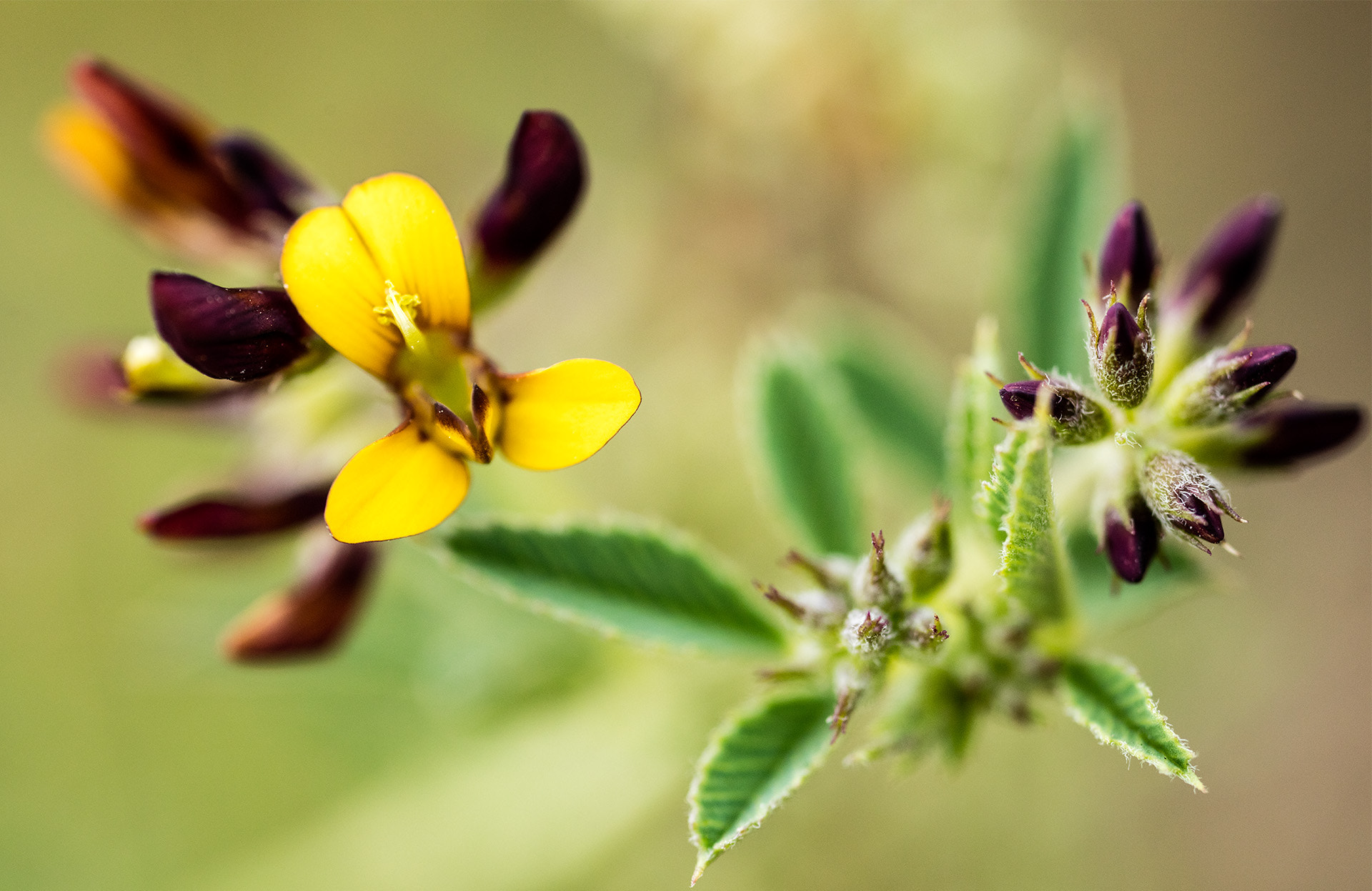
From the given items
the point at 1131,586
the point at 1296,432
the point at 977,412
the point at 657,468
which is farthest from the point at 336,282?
the point at 657,468

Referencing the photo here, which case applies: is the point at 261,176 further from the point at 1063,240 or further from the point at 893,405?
the point at 1063,240

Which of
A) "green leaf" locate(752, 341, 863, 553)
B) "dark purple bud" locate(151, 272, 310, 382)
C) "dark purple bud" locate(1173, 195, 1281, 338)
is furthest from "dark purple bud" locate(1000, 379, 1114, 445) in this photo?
"dark purple bud" locate(151, 272, 310, 382)

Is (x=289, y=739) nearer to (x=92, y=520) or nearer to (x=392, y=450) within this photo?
(x=92, y=520)

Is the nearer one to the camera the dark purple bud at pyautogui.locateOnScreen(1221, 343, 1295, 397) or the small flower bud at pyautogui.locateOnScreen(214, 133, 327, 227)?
the dark purple bud at pyautogui.locateOnScreen(1221, 343, 1295, 397)

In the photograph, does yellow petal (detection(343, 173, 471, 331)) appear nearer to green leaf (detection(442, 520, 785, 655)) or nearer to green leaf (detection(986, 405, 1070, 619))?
Result: green leaf (detection(442, 520, 785, 655))

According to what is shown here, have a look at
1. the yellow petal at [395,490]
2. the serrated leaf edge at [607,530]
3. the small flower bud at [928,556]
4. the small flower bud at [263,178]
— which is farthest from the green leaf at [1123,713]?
the small flower bud at [263,178]

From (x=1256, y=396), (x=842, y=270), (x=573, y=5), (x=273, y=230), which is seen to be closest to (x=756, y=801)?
(x=1256, y=396)

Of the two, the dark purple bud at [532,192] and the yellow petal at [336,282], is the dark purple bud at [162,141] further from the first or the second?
the yellow petal at [336,282]
